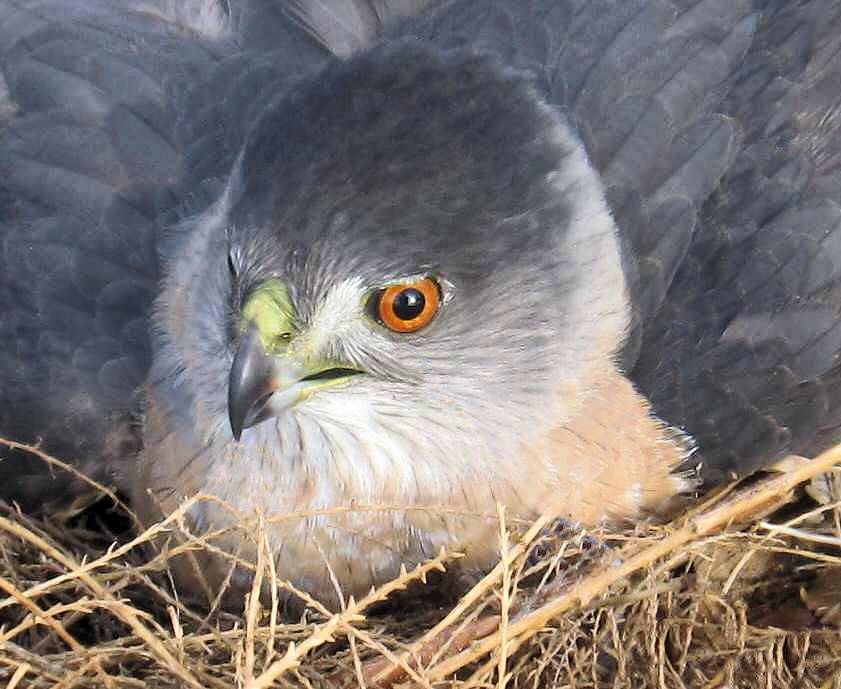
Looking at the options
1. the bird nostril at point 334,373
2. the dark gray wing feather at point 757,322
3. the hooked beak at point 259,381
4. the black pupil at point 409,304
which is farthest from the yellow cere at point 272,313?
the dark gray wing feather at point 757,322

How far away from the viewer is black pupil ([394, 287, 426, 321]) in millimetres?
3330

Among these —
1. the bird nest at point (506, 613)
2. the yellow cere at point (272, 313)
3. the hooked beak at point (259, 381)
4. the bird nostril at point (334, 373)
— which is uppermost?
the yellow cere at point (272, 313)

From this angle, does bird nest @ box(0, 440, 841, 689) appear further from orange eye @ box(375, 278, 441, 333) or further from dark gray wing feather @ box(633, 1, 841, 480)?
orange eye @ box(375, 278, 441, 333)

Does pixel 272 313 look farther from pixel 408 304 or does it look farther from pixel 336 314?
pixel 408 304

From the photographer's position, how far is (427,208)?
3264 millimetres

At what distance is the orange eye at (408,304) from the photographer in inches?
131

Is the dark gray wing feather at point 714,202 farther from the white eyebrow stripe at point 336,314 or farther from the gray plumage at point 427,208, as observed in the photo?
the white eyebrow stripe at point 336,314

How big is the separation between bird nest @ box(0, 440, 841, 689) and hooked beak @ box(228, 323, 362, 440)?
287mm

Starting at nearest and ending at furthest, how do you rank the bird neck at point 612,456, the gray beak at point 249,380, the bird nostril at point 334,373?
the gray beak at point 249,380 < the bird nostril at point 334,373 < the bird neck at point 612,456

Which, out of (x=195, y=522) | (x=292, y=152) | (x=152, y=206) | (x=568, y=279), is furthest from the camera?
(x=152, y=206)

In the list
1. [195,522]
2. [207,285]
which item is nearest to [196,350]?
[207,285]

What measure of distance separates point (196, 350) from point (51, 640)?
2.85 ft

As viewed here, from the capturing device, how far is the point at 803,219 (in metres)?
4.00

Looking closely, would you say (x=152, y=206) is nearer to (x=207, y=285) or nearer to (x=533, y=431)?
(x=207, y=285)
